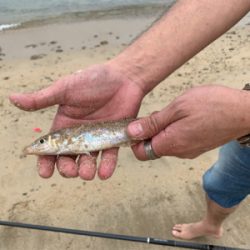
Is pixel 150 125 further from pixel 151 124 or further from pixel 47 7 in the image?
pixel 47 7

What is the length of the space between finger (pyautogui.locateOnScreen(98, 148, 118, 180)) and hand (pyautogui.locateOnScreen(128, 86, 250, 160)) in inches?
15.0

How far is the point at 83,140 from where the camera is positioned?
2830 millimetres

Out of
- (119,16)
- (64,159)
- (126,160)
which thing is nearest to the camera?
(64,159)

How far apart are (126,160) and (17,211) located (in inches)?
42.3

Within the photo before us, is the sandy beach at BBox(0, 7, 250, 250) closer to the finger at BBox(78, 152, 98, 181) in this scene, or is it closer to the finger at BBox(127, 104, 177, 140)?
the finger at BBox(78, 152, 98, 181)

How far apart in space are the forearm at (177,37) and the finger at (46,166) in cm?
68

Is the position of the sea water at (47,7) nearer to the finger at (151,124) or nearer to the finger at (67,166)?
the finger at (67,166)

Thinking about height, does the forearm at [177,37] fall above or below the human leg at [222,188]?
above

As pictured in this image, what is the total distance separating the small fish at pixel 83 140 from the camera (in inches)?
110

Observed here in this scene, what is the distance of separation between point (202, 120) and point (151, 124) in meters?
0.30

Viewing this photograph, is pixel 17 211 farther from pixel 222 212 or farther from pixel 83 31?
pixel 83 31

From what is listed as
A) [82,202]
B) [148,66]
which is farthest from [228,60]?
[148,66]

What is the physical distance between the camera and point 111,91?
2.93 m

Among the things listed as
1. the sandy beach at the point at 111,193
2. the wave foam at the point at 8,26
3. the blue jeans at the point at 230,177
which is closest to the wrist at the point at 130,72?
the blue jeans at the point at 230,177
